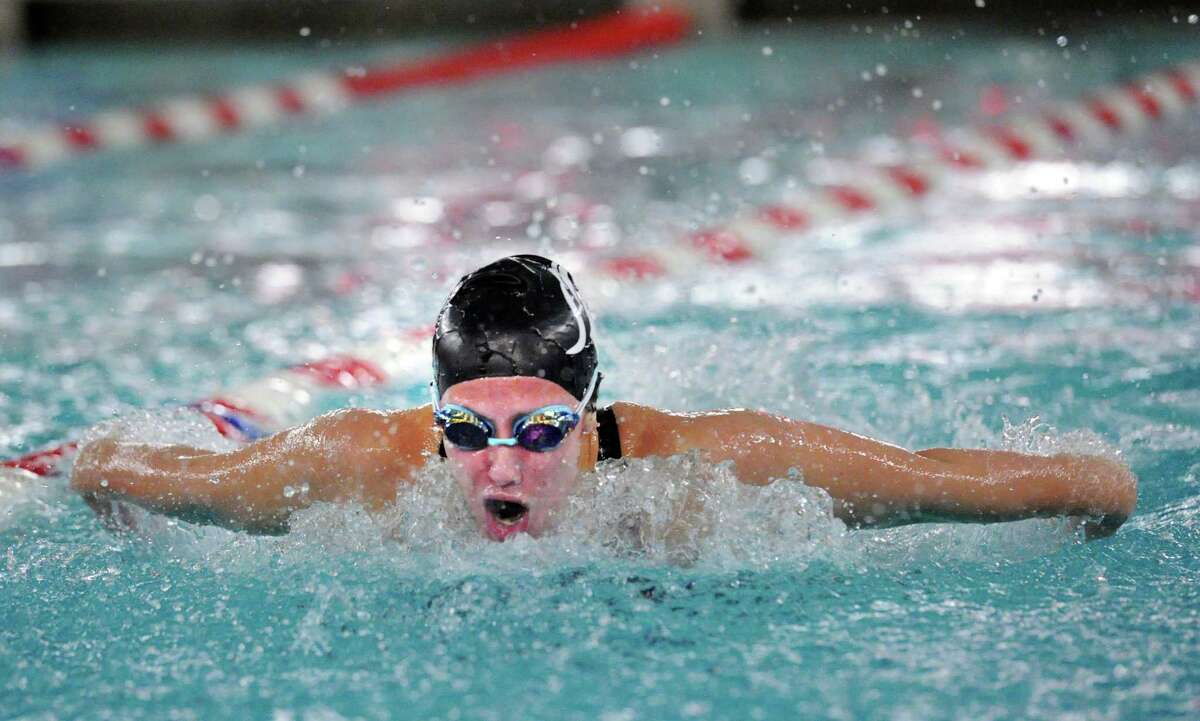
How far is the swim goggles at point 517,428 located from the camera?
2633mm

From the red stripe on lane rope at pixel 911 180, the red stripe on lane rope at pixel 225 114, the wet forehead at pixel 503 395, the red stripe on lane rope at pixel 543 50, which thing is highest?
the red stripe on lane rope at pixel 543 50

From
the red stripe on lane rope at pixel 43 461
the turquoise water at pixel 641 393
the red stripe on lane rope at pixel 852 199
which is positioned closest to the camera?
the turquoise water at pixel 641 393

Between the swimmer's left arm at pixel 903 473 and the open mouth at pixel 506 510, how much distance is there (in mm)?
257

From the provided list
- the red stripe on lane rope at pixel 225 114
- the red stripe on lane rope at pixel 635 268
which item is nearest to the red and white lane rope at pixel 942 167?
the red stripe on lane rope at pixel 635 268

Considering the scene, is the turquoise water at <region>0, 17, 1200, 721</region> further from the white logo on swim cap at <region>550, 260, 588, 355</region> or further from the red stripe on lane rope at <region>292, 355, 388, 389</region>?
the white logo on swim cap at <region>550, 260, 588, 355</region>

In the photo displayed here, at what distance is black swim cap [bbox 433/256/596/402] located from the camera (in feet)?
8.75

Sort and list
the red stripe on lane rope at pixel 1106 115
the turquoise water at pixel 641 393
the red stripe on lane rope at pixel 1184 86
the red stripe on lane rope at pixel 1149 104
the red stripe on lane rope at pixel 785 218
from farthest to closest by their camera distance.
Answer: the red stripe on lane rope at pixel 1184 86 < the red stripe on lane rope at pixel 1149 104 < the red stripe on lane rope at pixel 1106 115 < the red stripe on lane rope at pixel 785 218 < the turquoise water at pixel 641 393

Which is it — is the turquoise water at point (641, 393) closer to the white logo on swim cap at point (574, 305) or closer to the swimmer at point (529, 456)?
the swimmer at point (529, 456)

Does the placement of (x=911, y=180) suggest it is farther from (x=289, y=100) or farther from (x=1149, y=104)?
(x=289, y=100)

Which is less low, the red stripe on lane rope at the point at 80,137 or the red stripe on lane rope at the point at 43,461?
the red stripe on lane rope at the point at 80,137

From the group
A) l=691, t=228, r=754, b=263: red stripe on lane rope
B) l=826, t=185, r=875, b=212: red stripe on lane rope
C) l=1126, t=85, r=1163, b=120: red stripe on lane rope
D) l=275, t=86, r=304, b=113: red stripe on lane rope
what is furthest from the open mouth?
l=275, t=86, r=304, b=113: red stripe on lane rope

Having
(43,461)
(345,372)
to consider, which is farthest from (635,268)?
(43,461)

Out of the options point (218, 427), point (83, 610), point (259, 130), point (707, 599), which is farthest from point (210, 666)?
point (259, 130)

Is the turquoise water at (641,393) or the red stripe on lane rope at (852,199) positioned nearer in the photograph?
the turquoise water at (641,393)
